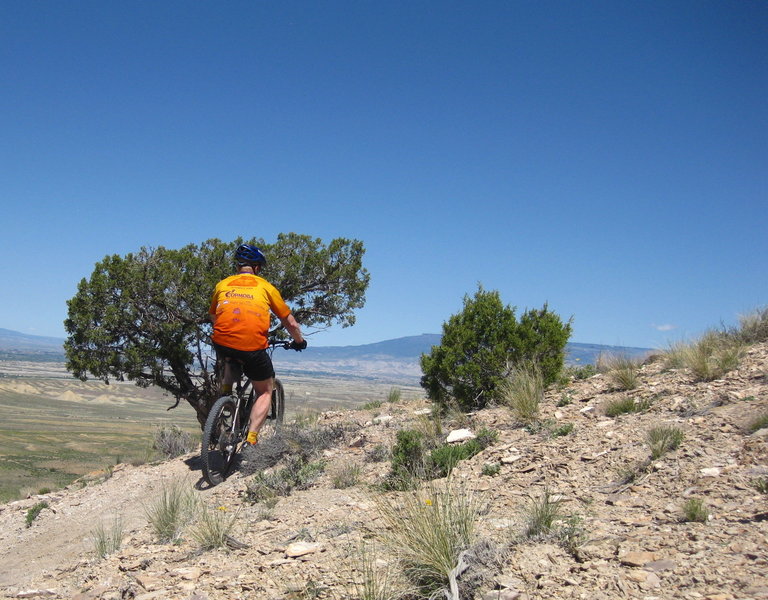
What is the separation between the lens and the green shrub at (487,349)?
31.4ft

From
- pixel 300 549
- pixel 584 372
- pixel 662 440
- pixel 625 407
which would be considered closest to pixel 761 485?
pixel 662 440

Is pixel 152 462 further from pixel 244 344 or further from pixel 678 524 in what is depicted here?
pixel 678 524

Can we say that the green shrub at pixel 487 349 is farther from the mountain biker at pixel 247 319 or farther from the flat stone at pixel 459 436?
the mountain biker at pixel 247 319

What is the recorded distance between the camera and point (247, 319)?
19.8 feet

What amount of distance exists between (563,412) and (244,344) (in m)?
→ 4.47

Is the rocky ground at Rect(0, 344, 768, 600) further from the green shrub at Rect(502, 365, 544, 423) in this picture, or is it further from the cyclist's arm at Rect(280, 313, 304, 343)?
the cyclist's arm at Rect(280, 313, 304, 343)

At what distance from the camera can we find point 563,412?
25.1 ft

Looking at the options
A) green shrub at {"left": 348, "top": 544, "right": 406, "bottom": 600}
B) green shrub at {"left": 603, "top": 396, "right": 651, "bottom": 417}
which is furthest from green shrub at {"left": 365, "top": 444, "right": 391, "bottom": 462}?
green shrub at {"left": 348, "top": 544, "right": 406, "bottom": 600}

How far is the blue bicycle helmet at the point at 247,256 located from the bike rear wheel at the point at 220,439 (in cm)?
160

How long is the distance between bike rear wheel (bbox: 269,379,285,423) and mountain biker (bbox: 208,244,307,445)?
2.94 ft

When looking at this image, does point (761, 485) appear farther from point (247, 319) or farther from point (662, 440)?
point (247, 319)

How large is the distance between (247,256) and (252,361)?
4.08 ft

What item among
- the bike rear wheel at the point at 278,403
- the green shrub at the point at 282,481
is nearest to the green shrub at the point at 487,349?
the bike rear wheel at the point at 278,403

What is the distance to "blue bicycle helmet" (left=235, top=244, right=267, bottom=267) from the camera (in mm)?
6469
